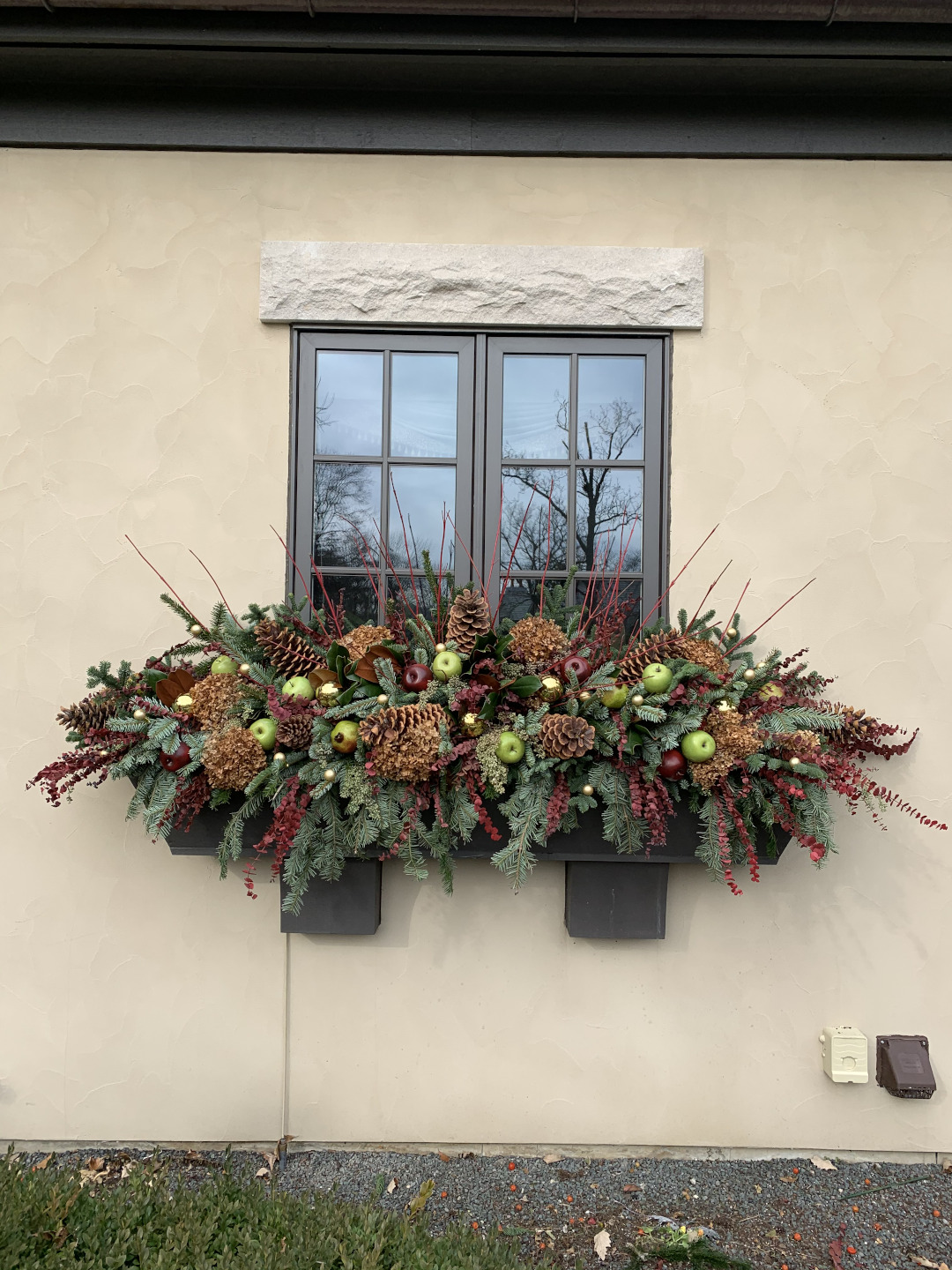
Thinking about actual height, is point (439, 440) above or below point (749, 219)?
below

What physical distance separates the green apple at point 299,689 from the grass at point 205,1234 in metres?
1.11

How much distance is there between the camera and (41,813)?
2.33 m

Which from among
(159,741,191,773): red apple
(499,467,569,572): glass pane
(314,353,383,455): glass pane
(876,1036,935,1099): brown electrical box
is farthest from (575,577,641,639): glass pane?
(876,1036,935,1099): brown electrical box

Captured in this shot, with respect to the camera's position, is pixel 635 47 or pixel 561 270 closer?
pixel 635 47

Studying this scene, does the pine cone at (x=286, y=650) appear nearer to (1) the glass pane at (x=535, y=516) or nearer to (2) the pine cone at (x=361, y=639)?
(2) the pine cone at (x=361, y=639)

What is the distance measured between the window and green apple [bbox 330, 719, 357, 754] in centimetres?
A: 55

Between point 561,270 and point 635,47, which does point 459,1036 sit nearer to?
point 561,270

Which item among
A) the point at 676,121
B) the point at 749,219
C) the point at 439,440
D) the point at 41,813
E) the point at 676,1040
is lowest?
the point at 676,1040

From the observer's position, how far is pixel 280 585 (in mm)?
2350

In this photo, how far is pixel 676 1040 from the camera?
2295 mm

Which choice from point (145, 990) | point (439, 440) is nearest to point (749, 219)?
point (439, 440)

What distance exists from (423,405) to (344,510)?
43 centimetres

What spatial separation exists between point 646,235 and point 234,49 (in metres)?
1.37

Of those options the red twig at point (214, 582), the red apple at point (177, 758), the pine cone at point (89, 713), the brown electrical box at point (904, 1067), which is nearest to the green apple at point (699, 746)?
the brown electrical box at point (904, 1067)
